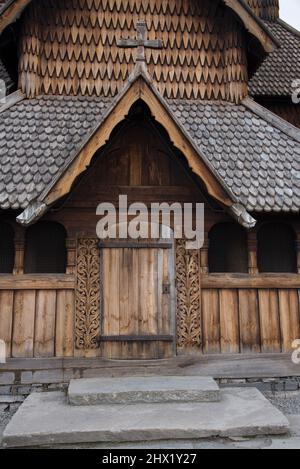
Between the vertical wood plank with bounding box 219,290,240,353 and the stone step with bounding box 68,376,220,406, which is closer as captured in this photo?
the stone step with bounding box 68,376,220,406

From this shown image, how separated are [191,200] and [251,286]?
4.92 ft

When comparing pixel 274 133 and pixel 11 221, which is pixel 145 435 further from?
pixel 274 133

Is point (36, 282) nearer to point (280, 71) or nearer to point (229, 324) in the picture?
point (229, 324)

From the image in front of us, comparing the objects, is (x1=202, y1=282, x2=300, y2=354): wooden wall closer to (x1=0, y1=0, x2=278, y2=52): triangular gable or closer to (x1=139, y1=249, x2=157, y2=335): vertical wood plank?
(x1=139, y1=249, x2=157, y2=335): vertical wood plank

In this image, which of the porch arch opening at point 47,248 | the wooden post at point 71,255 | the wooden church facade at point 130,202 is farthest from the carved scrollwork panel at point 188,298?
the porch arch opening at point 47,248

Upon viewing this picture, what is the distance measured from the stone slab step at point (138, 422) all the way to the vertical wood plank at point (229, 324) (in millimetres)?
1167

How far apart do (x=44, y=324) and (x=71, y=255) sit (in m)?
0.99

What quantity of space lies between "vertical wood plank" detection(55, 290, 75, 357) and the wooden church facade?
19 mm

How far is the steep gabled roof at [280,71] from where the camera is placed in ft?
31.3

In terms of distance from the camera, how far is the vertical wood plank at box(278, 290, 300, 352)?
571cm

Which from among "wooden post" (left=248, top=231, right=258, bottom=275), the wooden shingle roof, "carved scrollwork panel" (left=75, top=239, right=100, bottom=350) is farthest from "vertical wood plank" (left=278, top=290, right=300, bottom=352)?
"carved scrollwork panel" (left=75, top=239, right=100, bottom=350)

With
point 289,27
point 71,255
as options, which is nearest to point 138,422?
point 71,255

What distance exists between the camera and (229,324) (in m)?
5.66

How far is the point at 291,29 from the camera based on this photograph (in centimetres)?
1182
